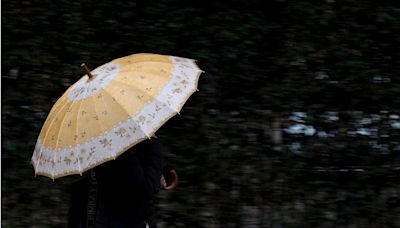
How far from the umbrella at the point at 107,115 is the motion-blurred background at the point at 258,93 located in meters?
1.96

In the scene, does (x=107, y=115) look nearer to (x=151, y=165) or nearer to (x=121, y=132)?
(x=121, y=132)

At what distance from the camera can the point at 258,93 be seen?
226 inches

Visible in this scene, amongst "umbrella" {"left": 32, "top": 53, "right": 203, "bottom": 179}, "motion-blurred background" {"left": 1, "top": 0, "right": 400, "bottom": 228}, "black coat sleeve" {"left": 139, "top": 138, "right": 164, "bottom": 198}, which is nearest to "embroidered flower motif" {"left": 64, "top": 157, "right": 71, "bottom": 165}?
"umbrella" {"left": 32, "top": 53, "right": 203, "bottom": 179}

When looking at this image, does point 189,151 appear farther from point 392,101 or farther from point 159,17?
point 392,101

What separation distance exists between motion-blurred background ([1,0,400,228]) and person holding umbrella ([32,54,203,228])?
1.93 metres

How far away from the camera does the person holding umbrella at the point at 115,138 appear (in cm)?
353

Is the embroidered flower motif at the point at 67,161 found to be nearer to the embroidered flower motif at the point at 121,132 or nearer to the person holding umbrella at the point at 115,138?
the person holding umbrella at the point at 115,138

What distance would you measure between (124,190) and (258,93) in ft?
7.52

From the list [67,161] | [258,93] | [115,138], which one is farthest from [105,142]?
[258,93]

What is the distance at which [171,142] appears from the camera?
5.77 m

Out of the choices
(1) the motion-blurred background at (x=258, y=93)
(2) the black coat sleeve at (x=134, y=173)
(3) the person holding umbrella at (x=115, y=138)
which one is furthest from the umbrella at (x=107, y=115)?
(1) the motion-blurred background at (x=258, y=93)

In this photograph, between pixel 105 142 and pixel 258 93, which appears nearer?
pixel 105 142

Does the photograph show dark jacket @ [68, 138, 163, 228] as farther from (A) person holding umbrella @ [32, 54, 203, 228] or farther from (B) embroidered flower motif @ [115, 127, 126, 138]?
(B) embroidered flower motif @ [115, 127, 126, 138]

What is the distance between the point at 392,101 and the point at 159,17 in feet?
5.78
